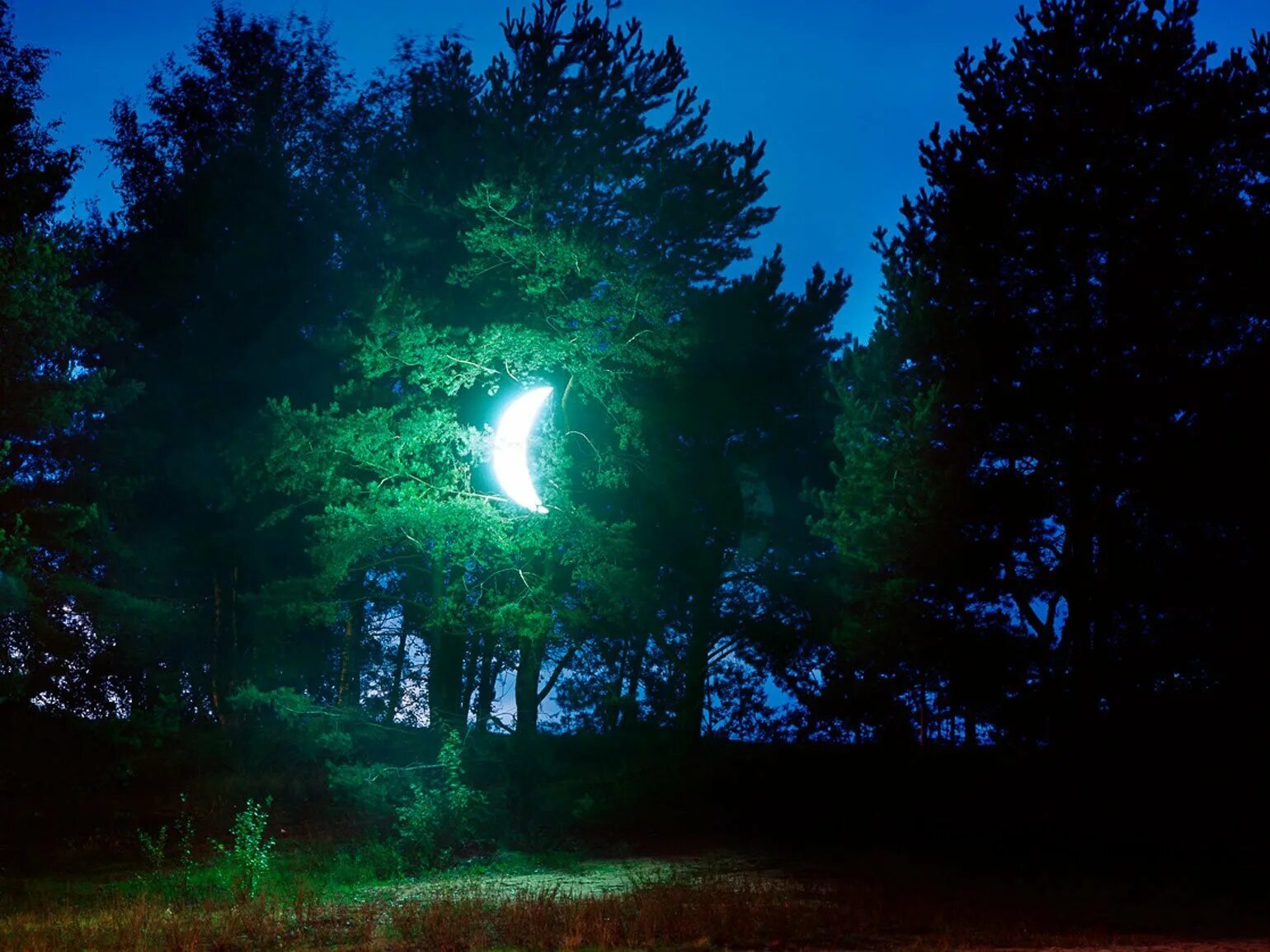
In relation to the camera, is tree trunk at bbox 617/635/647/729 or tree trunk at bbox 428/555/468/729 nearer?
tree trunk at bbox 428/555/468/729

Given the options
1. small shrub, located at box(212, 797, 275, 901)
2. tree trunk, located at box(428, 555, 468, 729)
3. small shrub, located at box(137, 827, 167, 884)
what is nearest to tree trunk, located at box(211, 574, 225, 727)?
tree trunk, located at box(428, 555, 468, 729)

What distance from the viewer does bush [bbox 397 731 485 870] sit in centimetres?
1567

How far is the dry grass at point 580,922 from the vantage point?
9336 millimetres

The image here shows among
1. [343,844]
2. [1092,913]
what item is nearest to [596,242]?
[343,844]

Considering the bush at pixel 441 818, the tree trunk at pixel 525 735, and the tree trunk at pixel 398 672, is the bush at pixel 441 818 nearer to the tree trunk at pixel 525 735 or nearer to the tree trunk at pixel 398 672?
the tree trunk at pixel 525 735

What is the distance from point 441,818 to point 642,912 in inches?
Result: 268

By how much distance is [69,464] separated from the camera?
20.0m

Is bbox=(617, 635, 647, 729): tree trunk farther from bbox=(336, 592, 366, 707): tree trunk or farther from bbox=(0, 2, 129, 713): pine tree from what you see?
bbox=(0, 2, 129, 713): pine tree

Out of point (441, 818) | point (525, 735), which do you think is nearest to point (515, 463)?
point (525, 735)

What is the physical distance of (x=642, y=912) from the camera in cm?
1007

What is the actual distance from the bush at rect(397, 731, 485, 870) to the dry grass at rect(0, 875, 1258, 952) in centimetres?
348

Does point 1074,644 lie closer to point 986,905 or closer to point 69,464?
point 986,905

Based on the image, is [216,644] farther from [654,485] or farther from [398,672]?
[654,485]

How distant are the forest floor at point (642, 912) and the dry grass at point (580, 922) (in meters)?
0.03
